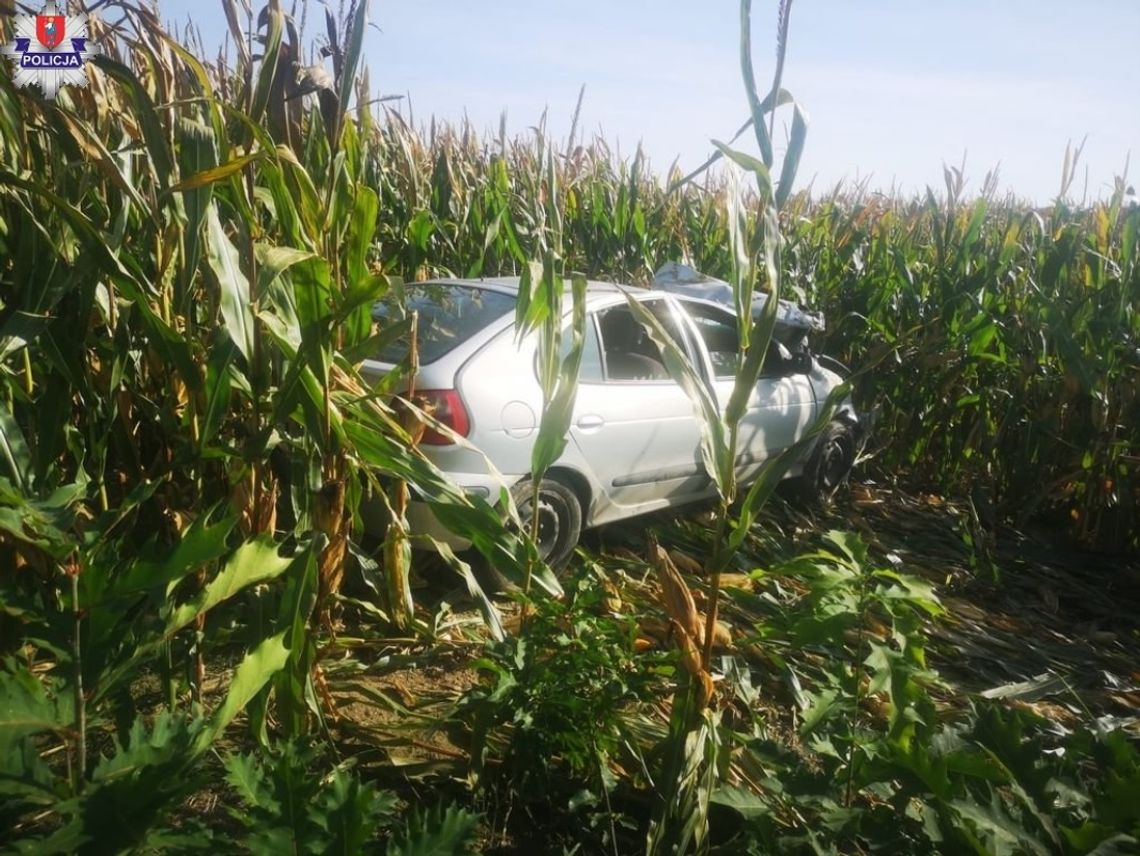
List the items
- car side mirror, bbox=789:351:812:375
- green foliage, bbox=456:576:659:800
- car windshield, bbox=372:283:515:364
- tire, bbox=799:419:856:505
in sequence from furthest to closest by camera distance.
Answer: tire, bbox=799:419:856:505 → car side mirror, bbox=789:351:812:375 → car windshield, bbox=372:283:515:364 → green foliage, bbox=456:576:659:800

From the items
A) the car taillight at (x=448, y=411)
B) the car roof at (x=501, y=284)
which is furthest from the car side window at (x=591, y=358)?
the car taillight at (x=448, y=411)

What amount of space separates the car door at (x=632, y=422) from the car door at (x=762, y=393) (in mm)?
352

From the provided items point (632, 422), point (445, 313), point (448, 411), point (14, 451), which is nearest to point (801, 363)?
point (632, 422)

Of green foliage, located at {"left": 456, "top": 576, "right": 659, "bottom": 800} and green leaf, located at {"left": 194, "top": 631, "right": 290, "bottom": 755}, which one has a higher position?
green leaf, located at {"left": 194, "top": 631, "right": 290, "bottom": 755}

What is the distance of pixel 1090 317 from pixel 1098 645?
2089 mm

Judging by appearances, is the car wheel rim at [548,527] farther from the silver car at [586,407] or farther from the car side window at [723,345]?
the car side window at [723,345]

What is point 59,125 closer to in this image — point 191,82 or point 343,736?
point 191,82

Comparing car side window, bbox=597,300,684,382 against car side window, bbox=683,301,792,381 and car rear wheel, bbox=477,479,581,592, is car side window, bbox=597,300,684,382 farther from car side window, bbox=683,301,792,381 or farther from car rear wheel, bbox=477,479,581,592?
car rear wheel, bbox=477,479,581,592

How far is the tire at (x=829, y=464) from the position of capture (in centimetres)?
549

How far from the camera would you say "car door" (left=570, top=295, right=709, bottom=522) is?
3.85 meters

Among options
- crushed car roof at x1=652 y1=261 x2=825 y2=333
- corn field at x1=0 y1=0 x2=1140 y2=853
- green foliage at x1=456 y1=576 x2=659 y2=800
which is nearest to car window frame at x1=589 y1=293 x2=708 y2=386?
crushed car roof at x1=652 y1=261 x2=825 y2=333

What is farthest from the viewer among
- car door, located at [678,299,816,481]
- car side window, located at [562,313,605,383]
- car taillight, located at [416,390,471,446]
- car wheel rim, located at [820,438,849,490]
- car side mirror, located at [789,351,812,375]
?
car wheel rim, located at [820,438,849,490]

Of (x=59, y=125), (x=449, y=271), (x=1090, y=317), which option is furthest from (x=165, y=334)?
(x=1090, y=317)

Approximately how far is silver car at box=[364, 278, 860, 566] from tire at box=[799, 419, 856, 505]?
0.41 meters
